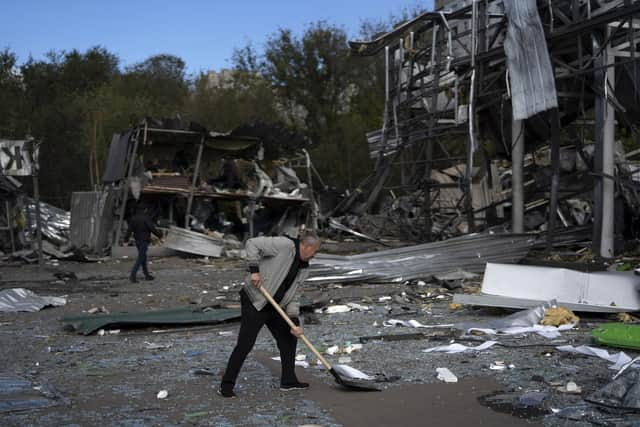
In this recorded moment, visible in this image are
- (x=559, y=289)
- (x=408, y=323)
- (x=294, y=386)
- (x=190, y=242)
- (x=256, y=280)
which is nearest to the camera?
(x=256, y=280)

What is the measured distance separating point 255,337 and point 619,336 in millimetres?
3686

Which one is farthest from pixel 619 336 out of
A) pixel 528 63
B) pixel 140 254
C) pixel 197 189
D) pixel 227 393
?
pixel 197 189

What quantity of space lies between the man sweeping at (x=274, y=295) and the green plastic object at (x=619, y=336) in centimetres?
326

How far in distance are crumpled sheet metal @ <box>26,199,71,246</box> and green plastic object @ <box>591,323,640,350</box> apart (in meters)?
20.2

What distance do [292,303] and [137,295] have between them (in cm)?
777

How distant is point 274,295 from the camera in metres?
6.33

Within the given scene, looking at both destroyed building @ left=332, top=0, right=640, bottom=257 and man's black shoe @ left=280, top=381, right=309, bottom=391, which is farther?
destroyed building @ left=332, top=0, right=640, bottom=257

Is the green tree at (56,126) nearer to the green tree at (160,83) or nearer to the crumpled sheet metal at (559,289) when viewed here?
the green tree at (160,83)

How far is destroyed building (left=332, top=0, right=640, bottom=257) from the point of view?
47.0 feet

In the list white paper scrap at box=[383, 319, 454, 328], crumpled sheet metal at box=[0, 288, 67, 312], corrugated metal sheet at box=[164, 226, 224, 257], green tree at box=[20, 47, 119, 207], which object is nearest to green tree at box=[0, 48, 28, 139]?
green tree at box=[20, 47, 119, 207]

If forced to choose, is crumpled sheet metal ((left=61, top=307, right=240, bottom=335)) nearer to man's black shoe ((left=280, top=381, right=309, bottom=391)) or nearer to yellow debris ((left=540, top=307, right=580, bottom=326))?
man's black shoe ((left=280, top=381, right=309, bottom=391))

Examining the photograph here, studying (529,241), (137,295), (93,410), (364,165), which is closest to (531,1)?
(529,241)

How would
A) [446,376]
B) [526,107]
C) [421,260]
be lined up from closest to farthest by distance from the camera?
[446,376]
[526,107]
[421,260]

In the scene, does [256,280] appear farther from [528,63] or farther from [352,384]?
[528,63]
